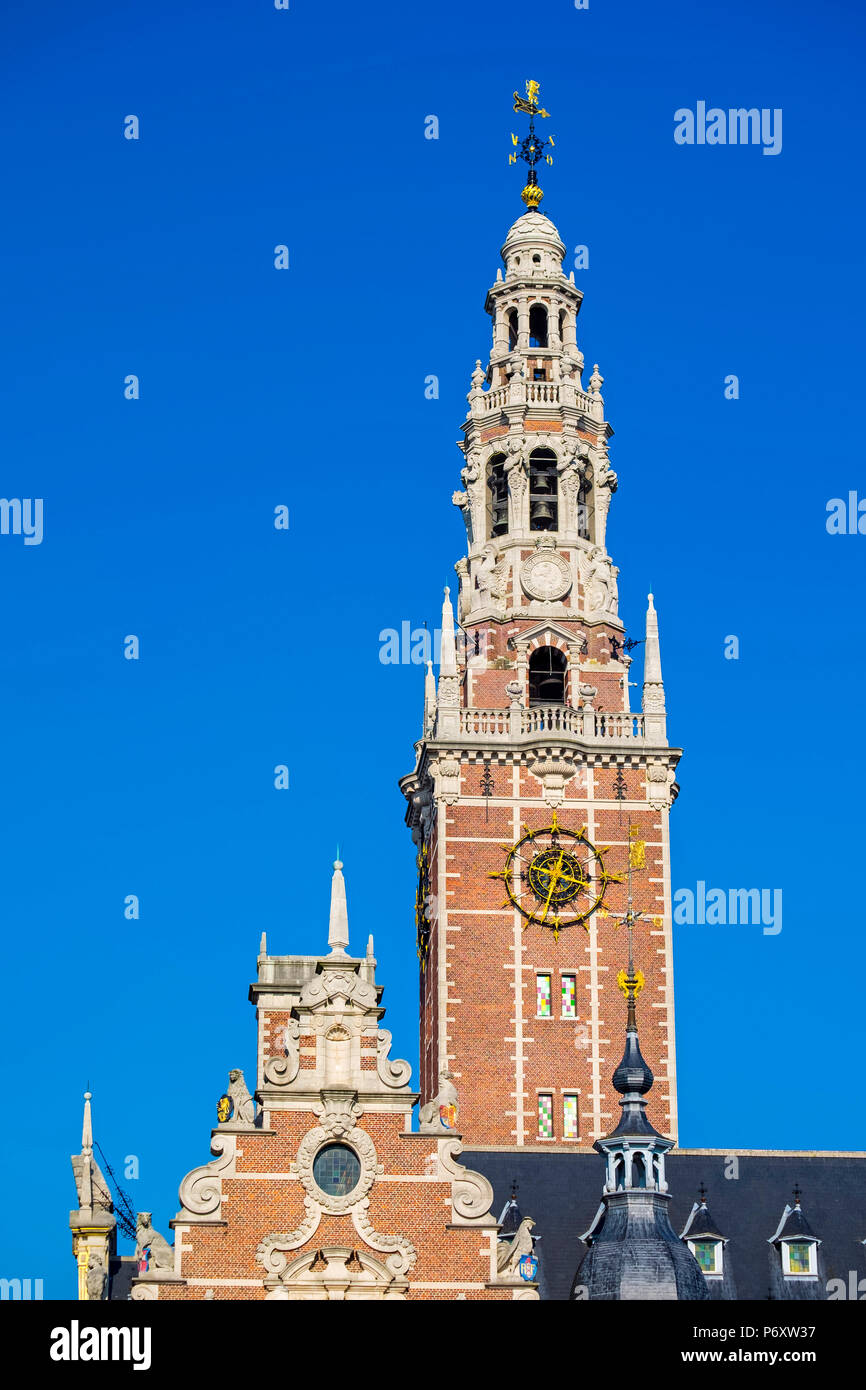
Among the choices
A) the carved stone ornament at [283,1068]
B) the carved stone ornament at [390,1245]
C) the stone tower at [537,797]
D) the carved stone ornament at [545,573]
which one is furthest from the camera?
the carved stone ornament at [545,573]

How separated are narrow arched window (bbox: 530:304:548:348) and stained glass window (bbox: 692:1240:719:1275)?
117 ft

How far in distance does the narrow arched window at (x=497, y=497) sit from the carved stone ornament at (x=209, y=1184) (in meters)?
35.0

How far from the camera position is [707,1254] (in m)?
71.1

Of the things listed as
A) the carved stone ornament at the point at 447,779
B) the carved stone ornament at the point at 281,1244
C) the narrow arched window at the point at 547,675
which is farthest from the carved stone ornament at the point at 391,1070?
the narrow arched window at the point at 547,675

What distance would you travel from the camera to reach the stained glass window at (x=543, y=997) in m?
81.5

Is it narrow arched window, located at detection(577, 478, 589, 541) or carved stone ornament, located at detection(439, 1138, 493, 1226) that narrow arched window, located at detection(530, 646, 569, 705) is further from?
carved stone ornament, located at detection(439, 1138, 493, 1226)

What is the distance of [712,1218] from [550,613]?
23.0 metres

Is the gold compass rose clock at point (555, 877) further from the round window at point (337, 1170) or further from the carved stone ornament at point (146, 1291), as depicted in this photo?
the carved stone ornament at point (146, 1291)

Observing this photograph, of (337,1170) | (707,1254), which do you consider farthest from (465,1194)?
(707,1254)

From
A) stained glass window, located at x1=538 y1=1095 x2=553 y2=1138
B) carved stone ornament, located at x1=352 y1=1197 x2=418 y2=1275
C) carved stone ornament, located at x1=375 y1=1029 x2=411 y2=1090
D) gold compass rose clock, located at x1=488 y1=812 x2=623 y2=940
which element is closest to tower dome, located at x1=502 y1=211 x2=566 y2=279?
gold compass rose clock, located at x1=488 y1=812 x2=623 y2=940

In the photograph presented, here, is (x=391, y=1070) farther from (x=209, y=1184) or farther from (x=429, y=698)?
(x=429, y=698)

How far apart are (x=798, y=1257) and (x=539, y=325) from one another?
121 ft

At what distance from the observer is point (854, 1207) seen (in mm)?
74375
